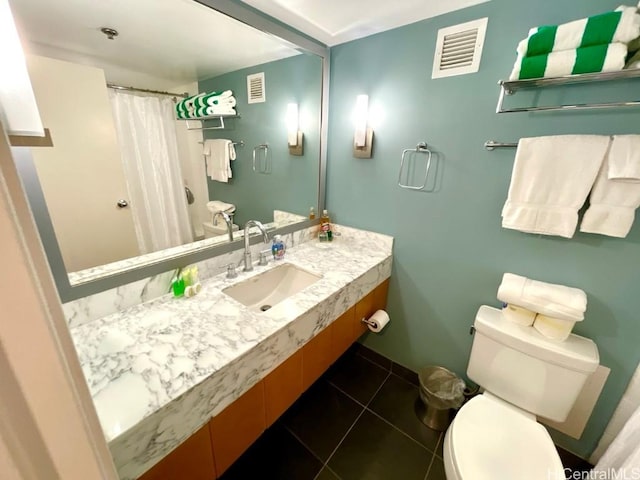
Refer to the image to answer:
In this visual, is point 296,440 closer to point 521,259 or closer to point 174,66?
point 521,259

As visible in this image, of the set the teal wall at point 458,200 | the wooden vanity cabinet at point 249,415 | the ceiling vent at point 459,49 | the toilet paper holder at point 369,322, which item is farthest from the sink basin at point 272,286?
the ceiling vent at point 459,49

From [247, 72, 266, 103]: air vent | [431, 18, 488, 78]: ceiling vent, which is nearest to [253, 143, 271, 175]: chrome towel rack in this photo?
[247, 72, 266, 103]: air vent

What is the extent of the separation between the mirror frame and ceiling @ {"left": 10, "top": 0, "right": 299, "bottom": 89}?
7cm

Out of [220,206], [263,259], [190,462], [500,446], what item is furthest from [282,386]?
[220,206]

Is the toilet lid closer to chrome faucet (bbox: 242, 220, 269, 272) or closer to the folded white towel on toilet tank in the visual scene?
the folded white towel on toilet tank

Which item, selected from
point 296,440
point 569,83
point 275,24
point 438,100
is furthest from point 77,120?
point 569,83

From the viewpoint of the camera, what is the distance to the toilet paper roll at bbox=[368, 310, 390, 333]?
1647 millimetres

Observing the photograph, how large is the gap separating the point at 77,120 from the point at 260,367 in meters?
1.24

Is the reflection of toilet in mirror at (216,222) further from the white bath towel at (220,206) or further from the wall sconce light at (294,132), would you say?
the wall sconce light at (294,132)

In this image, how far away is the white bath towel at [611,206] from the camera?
96cm

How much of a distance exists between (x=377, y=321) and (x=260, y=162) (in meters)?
1.32

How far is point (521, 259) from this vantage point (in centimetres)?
128

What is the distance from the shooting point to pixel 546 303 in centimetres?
112

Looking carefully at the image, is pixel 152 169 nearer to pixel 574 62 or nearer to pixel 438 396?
pixel 574 62
